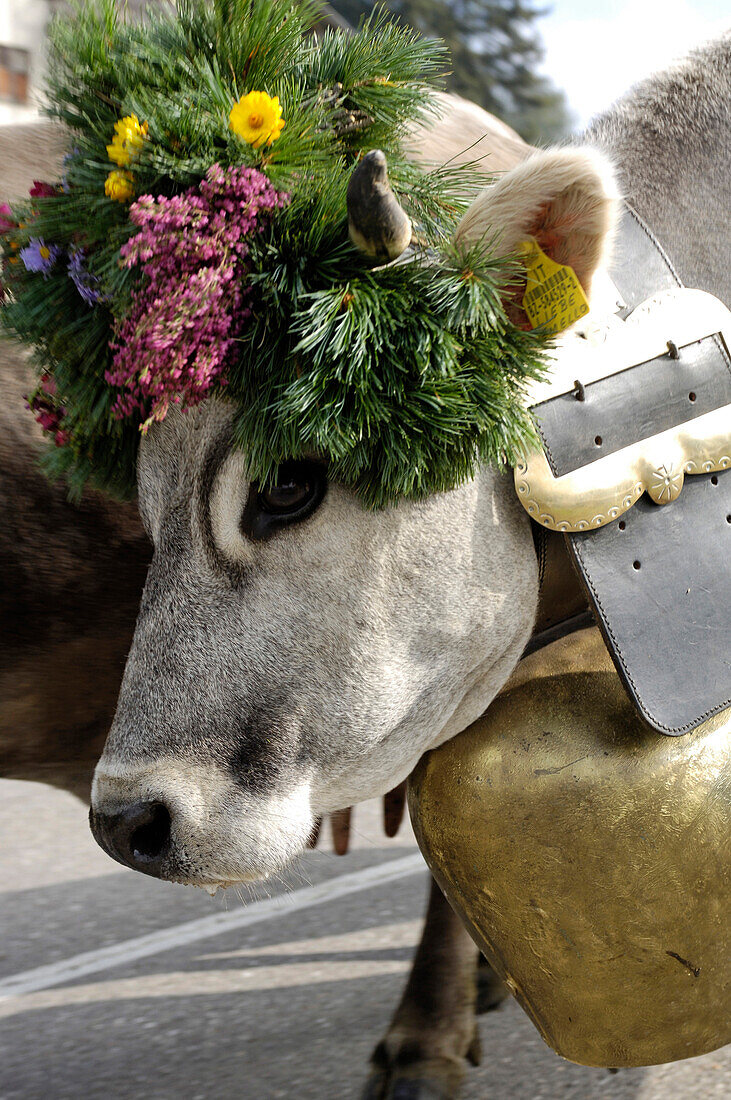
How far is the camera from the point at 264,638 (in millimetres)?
1518

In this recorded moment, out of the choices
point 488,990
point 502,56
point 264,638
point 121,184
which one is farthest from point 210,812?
point 502,56

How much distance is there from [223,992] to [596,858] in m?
1.82

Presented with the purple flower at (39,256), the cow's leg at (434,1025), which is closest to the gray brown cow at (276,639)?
the purple flower at (39,256)

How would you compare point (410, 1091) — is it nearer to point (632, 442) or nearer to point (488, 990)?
point (488, 990)

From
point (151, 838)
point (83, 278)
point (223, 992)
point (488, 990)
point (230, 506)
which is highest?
point (83, 278)

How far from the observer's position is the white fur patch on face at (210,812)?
1.52 meters

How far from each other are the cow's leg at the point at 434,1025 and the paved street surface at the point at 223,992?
0.09 m

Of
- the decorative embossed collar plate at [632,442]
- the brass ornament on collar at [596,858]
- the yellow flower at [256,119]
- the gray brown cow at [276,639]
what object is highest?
the yellow flower at [256,119]

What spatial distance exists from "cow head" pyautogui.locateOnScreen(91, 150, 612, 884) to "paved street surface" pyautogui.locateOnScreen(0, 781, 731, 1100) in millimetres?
474

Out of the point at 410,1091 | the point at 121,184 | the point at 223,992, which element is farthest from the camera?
the point at 223,992

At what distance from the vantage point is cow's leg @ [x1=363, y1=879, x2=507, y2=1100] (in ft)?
7.94

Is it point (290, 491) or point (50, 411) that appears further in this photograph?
point (50, 411)

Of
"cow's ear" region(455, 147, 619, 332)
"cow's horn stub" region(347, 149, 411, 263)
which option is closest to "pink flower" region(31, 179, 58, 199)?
"cow's horn stub" region(347, 149, 411, 263)

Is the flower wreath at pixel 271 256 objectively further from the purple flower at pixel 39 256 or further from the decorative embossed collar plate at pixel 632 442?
the decorative embossed collar plate at pixel 632 442
